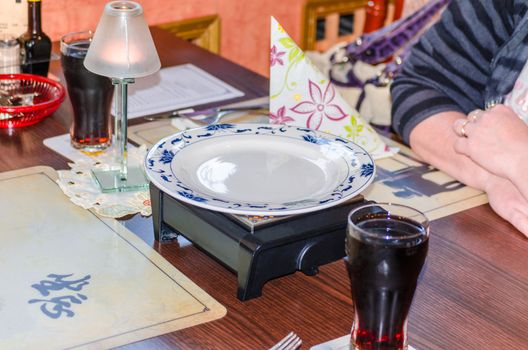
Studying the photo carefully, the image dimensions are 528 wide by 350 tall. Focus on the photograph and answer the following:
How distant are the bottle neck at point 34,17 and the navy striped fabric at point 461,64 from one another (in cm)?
68

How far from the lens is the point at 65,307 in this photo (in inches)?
39.7

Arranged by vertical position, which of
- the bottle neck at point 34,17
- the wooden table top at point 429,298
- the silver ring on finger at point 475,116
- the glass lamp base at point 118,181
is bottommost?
the wooden table top at point 429,298

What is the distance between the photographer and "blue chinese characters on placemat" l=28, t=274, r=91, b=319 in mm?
1000

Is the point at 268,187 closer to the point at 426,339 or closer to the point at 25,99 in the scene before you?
the point at 426,339

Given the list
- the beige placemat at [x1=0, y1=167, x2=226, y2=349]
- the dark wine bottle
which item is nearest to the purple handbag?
the dark wine bottle

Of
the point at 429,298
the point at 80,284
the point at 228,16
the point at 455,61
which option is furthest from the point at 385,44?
the point at 80,284

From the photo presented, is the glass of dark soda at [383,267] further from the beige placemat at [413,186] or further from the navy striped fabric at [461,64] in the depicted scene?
the navy striped fabric at [461,64]

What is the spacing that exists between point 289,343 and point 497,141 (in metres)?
0.58

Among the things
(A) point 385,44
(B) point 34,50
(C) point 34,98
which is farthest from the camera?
(A) point 385,44

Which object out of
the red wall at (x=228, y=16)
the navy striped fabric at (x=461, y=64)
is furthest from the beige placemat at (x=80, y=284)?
the red wall at (x=228, y=16)

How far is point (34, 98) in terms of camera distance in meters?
1.58

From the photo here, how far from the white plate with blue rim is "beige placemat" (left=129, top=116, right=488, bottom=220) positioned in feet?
0.47

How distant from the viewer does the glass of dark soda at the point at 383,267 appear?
2.85 feet

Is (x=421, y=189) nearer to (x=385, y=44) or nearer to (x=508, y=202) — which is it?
(x=508, y=202)
